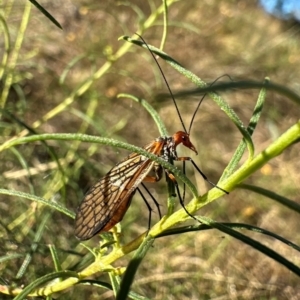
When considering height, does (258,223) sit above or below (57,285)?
above

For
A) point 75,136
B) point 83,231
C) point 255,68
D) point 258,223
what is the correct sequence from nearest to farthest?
1. point 75,136
2. point 83,231
3. point 258,223
4. point 255,68

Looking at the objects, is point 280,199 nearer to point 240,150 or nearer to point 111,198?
point 240,150

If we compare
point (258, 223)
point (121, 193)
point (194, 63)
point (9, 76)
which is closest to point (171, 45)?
point (194, 63)

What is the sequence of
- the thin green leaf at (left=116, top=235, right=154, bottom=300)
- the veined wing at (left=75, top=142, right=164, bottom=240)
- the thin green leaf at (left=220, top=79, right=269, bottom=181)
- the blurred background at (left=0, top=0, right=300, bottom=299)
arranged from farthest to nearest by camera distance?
1. the blurred background at (left=0, top=0, right=300, bottom=299)
2. the veined wing at (left=75, top=142, right=164, bottom=240)
3. the thin green leaf at (left=220, top=79, right=269, bottom=181)
4. the thin green leaf at (left=116, top=235, right=154, bottom=300)

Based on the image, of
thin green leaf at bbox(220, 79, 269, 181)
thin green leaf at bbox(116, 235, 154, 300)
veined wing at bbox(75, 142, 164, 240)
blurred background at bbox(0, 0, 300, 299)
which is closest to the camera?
thin green leaf at bbox(116, 235, 154, 300)

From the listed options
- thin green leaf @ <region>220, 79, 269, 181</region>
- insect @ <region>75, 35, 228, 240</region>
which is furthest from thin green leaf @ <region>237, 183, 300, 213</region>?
insect @ <region>75, 35, 228, 240</region>

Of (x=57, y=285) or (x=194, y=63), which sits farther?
(x=194, y=63)

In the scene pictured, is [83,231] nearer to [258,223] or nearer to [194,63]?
[258,223]

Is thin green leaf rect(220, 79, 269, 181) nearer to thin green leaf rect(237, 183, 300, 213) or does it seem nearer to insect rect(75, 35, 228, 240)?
thin green leaf rect(237, 183, 300, 213)
